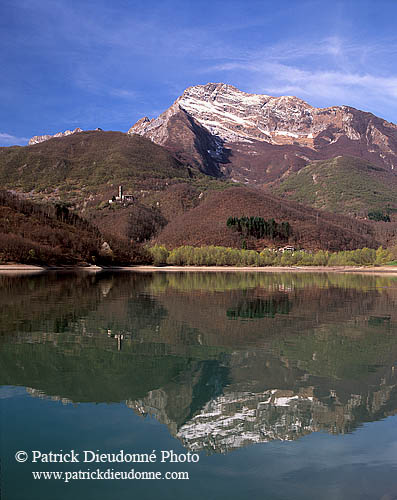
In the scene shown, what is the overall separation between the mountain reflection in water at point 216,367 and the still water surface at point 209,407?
0.20 feet

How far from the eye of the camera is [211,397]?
14.2 metres

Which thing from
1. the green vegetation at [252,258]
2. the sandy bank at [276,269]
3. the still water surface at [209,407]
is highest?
the green vegetation at [252,258]

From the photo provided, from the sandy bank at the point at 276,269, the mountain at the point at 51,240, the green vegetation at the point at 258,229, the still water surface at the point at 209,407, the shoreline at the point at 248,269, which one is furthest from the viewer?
the green vegetation at the point at 258,229

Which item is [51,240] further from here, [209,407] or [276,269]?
[209,407]

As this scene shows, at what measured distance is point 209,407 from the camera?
13.3 m

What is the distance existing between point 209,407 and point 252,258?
145 metres

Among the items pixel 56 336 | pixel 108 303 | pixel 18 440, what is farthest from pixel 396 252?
pixel 18 440

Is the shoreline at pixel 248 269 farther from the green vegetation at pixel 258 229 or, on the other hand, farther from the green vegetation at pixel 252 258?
the green vegetation at pixel 258 229

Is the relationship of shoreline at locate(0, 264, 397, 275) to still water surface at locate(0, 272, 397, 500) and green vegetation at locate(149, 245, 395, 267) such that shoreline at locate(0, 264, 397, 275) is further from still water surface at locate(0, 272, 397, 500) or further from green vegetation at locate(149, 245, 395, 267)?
still water surface at locate(0, 272, 397, 500)

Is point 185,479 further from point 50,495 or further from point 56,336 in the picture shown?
point 56,336

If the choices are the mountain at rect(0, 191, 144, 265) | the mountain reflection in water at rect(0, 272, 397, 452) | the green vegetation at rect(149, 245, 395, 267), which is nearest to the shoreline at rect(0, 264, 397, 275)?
the green vegetation at rect(149, 245, 395, 267)

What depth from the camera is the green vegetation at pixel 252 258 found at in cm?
15325

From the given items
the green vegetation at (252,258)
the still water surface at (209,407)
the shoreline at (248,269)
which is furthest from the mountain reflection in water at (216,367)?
the green vegetation at (252,258)

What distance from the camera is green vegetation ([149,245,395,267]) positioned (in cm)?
15325
